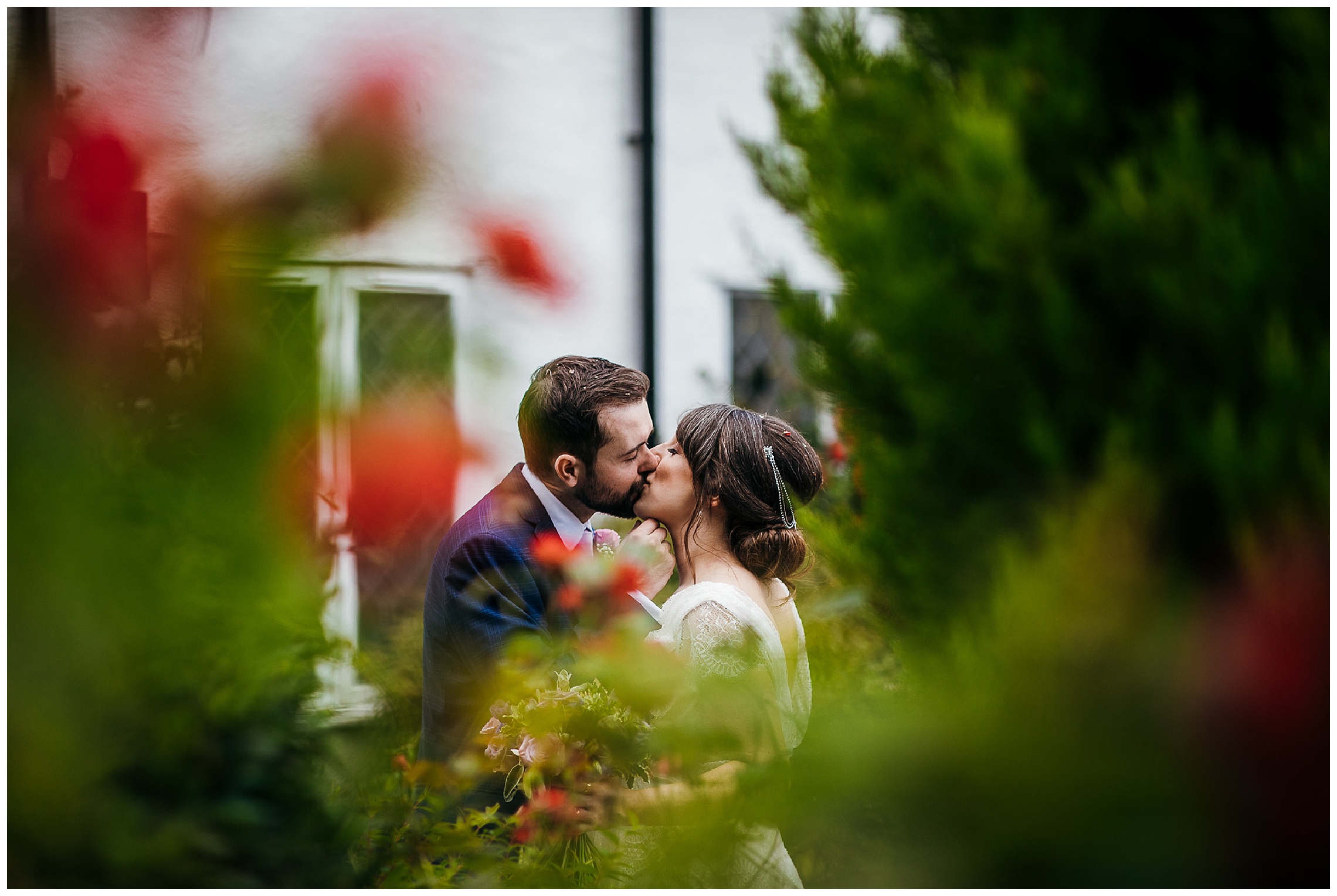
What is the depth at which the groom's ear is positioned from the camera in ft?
9.66

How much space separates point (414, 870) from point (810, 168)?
1.22 metres

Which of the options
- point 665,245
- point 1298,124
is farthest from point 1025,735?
point 665,245

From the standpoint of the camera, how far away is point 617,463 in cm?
285

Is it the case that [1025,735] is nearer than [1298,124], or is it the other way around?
[1025,735]

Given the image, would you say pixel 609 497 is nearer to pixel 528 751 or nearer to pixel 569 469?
pixel 569 469

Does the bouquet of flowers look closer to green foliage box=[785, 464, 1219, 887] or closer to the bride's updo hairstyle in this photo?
green foliage box=[785, 464, 1219, 887]

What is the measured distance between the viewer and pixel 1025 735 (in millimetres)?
707

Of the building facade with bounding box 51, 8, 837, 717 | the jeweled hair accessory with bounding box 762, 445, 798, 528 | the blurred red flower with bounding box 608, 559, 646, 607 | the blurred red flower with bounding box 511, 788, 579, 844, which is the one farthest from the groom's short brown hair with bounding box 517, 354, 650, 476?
the blurred red flower with bounding box 511, 788, 579, 844

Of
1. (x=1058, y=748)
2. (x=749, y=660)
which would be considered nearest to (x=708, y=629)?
(x=749, y=660)

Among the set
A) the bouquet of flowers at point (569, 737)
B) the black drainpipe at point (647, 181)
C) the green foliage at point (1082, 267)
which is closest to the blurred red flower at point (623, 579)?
the bouquet of flowers at point (569, 737)

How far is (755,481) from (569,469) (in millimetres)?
717

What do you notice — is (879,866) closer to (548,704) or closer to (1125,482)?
(1125,482)

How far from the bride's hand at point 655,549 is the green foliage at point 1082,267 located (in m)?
1.54

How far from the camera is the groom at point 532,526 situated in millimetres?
2508
